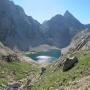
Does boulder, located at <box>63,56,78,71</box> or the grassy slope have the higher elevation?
boulder, located at <box>63,56,78,71</box>

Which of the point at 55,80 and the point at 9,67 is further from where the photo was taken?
the point at 9,67

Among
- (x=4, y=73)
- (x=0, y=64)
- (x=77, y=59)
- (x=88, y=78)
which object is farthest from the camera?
(x=0, y=64)

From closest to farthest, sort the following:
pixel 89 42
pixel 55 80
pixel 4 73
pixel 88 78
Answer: pixel 88 78
pixel 55 80
pixel 89 42
pixel 4 73

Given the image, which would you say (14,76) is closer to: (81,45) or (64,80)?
(81,45)

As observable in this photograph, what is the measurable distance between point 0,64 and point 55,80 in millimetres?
67239

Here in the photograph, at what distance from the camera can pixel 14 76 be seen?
94062mm

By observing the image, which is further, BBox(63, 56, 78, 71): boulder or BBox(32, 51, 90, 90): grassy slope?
BBox(63, 56, 78, 71): boulder

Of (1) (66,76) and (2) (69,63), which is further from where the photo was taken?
(2) (69,63)

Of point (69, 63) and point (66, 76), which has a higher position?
point (69, 63)

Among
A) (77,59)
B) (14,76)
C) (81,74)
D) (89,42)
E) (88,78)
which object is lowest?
(88,78)

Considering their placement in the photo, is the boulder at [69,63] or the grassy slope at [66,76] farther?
the boulder at [69,63]

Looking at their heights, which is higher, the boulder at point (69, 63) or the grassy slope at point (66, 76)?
the boulder at point (69, 63)

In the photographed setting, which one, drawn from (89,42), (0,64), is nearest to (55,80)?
(89,42)

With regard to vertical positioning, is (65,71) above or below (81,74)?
above
